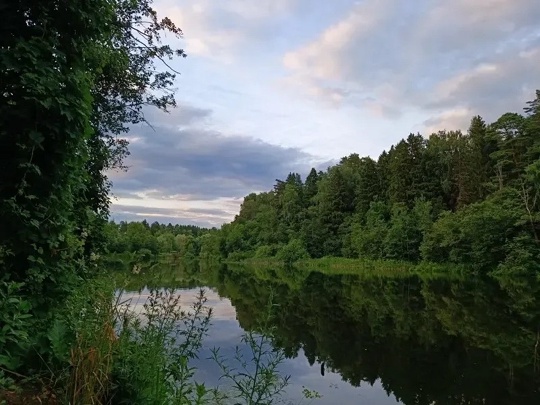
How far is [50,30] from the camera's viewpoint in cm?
428

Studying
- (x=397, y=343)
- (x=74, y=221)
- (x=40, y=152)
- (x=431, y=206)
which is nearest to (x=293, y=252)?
(x=431, y=206)

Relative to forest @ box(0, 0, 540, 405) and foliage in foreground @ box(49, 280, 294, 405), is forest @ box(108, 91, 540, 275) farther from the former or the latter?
foliage in foreground @ box(49, 280, 294, 405)

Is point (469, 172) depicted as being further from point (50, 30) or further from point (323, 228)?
point (50, 30)

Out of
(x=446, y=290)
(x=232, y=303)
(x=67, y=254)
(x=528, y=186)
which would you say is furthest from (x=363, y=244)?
(x=67, y=254)

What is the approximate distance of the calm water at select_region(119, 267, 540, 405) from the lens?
9781 millimetres

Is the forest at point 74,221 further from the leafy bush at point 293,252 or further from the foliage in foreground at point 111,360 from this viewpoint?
the leafy bush at point 293,252

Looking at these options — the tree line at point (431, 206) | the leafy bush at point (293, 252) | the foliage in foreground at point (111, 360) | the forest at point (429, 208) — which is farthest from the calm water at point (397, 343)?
the leafy bush at point (293, 252)

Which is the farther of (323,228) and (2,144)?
(323,228)

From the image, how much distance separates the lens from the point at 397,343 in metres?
Result: 14.3

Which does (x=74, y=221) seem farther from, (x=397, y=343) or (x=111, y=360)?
(x=397, y=343)

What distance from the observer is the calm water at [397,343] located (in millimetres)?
9781

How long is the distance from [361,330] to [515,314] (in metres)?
7.15

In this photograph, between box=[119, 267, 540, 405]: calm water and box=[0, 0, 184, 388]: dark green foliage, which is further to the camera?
box=[119, 267, 540, 405]: calm water

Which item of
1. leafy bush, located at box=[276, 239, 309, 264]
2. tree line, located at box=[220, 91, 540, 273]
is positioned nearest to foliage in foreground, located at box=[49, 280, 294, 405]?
tree line, located at box=[220, 91, 540, 273]
